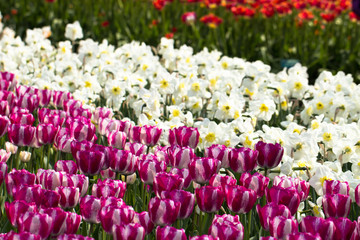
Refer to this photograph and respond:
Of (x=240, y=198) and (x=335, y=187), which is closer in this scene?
(x=240, y=198)

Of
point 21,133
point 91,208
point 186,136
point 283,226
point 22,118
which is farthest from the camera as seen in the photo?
point 22,118

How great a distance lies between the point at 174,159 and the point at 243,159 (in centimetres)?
28

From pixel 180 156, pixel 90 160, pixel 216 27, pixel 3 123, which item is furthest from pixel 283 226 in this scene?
pixel 216 27

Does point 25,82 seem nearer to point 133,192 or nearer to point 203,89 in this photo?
point 203,89

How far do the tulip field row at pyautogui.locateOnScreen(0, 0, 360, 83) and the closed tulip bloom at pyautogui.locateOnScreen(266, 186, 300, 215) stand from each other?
15.3 ft

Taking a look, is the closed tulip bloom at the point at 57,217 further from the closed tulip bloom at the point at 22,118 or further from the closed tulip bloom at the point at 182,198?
the closed tulip bloom at the point at 22,118

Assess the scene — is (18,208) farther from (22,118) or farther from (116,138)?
(22,118)

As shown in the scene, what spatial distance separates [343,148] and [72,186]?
4.55 ft

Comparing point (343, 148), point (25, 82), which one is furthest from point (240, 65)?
point (343, 148)

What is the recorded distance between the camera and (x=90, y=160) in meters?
2.42

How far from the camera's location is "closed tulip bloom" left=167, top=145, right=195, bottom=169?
8.37ft

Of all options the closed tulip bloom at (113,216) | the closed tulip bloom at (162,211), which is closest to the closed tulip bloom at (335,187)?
the closed tulip bloom at (162,211)

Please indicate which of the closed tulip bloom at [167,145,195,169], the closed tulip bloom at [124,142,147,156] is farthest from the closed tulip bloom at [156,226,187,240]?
the closed tulip bloom at [124,142,147,156]

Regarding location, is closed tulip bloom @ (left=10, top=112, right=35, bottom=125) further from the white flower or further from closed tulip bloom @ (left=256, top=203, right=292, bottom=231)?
the white flower
